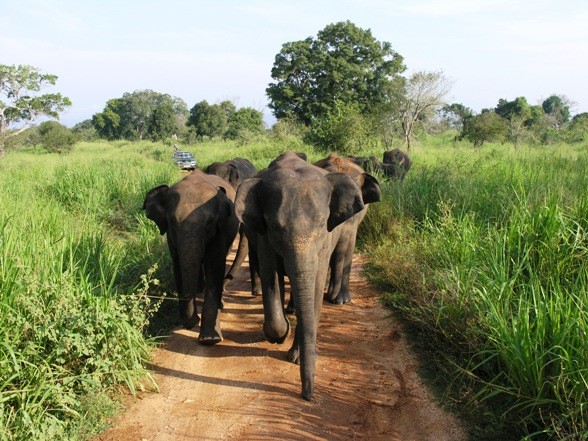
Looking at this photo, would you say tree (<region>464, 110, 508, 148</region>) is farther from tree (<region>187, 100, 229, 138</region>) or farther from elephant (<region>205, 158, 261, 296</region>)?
tree (<region>187, 100, 229, 138</region>)

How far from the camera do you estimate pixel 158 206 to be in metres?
5.48

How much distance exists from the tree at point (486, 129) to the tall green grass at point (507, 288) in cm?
1918

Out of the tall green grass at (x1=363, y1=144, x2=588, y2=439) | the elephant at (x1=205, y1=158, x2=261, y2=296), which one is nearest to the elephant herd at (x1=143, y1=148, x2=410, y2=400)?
the elephant at (x1=205, y1=158, x2=261, y2=296)

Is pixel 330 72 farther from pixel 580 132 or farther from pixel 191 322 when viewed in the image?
pixel 191 322

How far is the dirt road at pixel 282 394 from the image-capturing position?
3807mm

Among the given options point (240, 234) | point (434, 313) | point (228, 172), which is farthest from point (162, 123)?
point (434, 313)

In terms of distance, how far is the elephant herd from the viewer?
412 cm

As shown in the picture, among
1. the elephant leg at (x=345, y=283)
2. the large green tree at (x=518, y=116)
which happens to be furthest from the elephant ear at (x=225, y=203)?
the large green tree at (x=518, y=116)

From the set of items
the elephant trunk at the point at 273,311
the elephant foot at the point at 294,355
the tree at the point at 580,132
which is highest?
the tree at the point at 580,132

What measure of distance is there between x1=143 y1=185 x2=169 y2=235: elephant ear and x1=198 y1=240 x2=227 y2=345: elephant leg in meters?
0.63

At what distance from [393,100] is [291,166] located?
23.4m

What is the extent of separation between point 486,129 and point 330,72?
1403 centimetres

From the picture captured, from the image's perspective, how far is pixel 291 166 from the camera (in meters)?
5.05

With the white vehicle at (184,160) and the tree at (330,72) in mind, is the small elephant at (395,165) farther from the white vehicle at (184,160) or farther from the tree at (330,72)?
the tree at (330,72)
